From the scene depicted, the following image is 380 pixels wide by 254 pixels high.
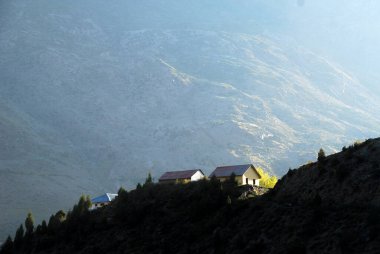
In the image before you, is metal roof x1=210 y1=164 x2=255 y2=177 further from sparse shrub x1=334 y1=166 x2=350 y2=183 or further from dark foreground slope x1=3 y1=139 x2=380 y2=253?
sparse shrub x1=334 y1=166 x2=350 y2=183

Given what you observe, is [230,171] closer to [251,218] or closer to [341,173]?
[251,218]

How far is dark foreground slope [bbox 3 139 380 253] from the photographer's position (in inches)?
1033

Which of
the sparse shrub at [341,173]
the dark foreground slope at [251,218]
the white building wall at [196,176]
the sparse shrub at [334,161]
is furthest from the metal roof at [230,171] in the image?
the sparse shrub at [341,173]

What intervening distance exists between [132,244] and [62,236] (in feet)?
40.7

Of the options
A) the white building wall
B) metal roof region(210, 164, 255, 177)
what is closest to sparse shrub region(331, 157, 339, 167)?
metal roof region(210, 164, 255, 177)

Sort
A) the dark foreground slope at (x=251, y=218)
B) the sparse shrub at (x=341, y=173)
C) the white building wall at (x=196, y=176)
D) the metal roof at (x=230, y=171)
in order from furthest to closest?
the white building wall at (x=196, y=176)
the metal roof at (x=230, y=171)
the sparse shrub at (x=341, y=173)
the dark foreground slope at (x=251, y=218)

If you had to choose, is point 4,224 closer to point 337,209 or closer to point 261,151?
point 261,151

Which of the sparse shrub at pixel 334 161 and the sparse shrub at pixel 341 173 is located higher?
the sparse shrub at pixel 334 161

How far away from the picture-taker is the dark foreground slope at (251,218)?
86.1ft

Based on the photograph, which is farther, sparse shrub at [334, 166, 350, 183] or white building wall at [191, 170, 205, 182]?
white building wall at [191, 170, 205, 182]

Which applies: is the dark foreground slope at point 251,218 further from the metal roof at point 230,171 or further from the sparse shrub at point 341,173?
the metal roof at point 230,171

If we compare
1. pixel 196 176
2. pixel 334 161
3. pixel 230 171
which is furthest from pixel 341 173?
pixel 196 176

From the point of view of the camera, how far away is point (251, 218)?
1296 inches

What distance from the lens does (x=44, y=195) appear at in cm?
14800
